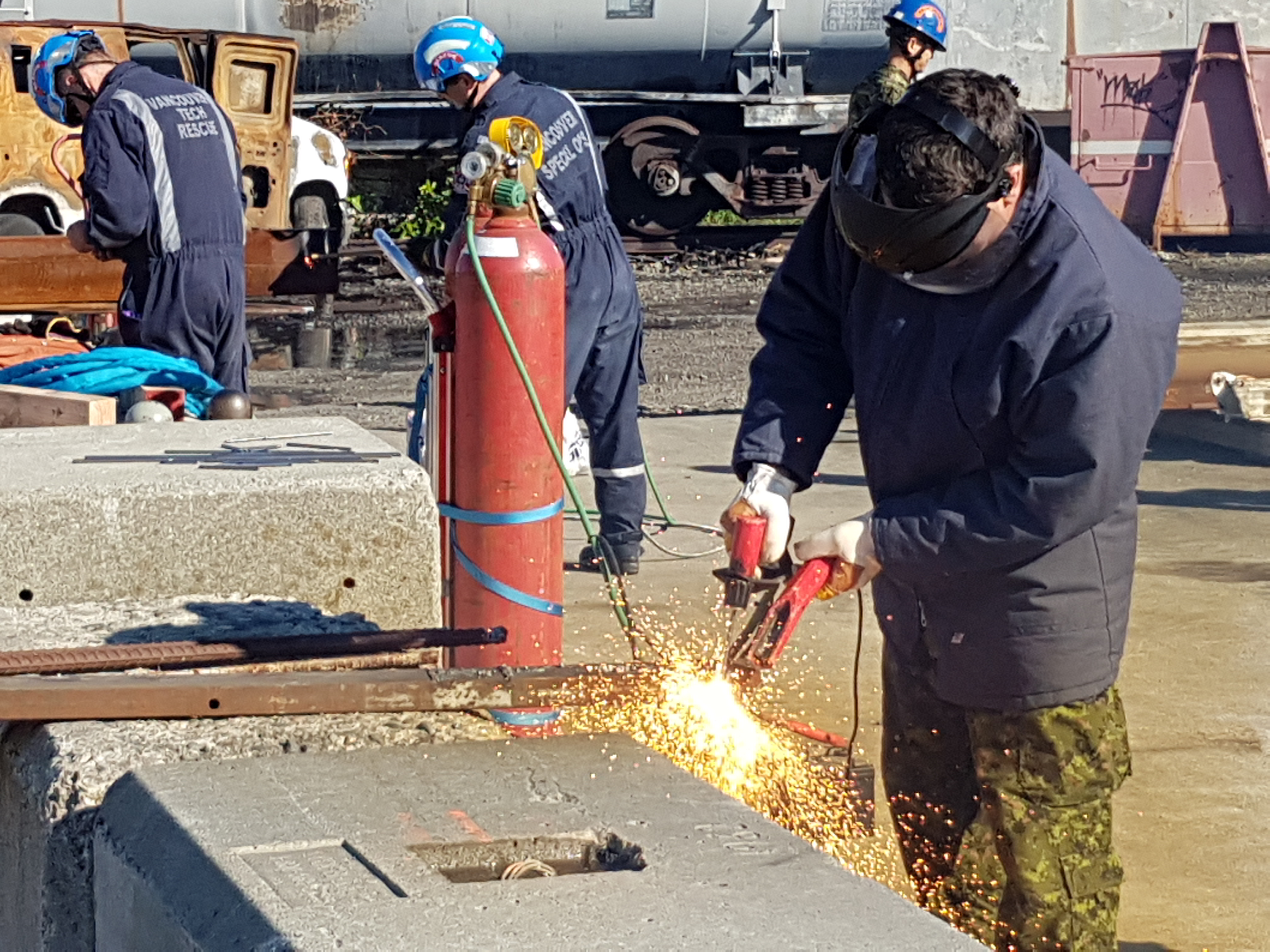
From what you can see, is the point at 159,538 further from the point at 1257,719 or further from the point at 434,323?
the point at 1257,719

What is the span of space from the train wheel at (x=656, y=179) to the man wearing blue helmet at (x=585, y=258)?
1171cm

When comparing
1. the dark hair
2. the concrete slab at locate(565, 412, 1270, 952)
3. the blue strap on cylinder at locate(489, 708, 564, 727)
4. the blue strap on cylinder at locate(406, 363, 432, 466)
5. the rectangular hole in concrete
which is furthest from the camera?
the blue strap on cylinder at locate(406, 363, 432, 466)

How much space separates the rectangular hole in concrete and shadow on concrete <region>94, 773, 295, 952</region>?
0.88 feet

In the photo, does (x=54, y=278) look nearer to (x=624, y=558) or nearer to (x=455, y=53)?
(x=455, y=53)

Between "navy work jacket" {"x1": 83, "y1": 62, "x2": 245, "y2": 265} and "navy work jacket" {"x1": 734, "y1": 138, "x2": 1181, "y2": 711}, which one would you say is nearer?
"navy work jacket" {"x1": 734, "y1": 138, "x2": 1181, "y2": 711}

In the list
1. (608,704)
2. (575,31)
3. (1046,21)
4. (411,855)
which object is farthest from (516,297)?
(1046,21)

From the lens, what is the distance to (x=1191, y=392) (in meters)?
8.61

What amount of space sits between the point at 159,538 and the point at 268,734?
29.3 inches

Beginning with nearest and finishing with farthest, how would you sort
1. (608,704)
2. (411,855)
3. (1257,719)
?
(411,855)
(608,704)
(1257,719)

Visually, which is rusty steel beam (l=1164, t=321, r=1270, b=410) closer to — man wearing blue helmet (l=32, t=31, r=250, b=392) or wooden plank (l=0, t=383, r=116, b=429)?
man wearing blue helmet (l=32, t=31, r=250, b=392)

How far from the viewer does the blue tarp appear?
17.4ft

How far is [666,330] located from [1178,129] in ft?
23.3

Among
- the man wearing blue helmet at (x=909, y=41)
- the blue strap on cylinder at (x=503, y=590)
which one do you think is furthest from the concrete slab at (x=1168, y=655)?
the man wearing blue helmet at (x=909, y=41)

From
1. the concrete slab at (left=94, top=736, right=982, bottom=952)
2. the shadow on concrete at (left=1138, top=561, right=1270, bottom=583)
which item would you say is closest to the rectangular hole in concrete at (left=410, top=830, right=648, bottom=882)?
the concrete slab at (left=94, top=736, right=982, bottom=952)
